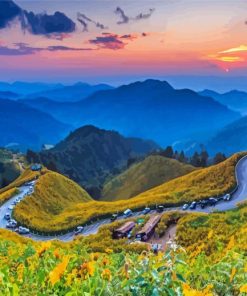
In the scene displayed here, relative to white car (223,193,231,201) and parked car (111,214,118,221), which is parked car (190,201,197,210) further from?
parked car (111,214,118,221)

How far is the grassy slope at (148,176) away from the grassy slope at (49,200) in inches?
1021

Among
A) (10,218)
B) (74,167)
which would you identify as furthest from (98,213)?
(74,167)

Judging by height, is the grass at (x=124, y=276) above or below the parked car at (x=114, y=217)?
above

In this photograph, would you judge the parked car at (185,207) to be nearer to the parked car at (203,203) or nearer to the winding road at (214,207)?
the winding road at (214,207)

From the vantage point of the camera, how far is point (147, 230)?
3294cm

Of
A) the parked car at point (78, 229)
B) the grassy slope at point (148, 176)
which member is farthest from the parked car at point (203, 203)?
the grassy slope at point (148, 176)

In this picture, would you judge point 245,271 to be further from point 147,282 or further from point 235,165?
point 235,165

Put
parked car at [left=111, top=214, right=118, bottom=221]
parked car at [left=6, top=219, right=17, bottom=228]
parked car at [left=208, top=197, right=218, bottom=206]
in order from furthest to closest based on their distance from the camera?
1. parked car at [left=6, top=219, right=17, bottom=228]
2. parked car at [left=111, top=214, right=118, bottom=221]
3. parked car at [left=208, top=197, right=218, bottom=206]

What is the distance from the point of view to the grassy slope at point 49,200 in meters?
52.2

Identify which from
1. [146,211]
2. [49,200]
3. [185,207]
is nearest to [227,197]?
[185,207]

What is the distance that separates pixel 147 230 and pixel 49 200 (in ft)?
95.2

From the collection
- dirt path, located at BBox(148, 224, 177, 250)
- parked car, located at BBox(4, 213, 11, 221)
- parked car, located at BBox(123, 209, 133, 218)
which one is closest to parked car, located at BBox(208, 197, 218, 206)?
parked car, located at BBox(123, 209, 133, 218)

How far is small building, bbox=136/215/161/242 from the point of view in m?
31.8

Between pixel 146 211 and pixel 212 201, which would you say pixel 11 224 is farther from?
pixel 212 201
